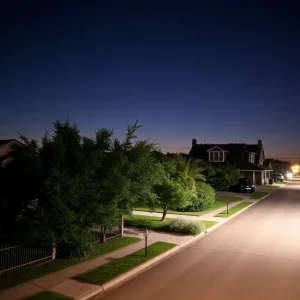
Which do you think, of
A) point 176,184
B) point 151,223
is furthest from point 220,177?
point 151,223

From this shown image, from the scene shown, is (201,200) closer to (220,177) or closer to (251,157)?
(220,177)

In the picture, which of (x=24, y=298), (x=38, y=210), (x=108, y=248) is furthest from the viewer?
(x=108, y=248)

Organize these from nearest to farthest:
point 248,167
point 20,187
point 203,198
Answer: point 20,187, point 203,198, point 248,167

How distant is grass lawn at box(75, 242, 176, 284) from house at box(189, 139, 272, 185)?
1547 inches

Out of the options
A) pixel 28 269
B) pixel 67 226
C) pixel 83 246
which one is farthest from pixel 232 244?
pixel 28 269

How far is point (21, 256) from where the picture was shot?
37.9ft

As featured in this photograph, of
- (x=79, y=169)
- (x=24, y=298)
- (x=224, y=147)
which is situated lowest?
(x=24, y=298)

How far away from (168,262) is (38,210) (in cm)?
480

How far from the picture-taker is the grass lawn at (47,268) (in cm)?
922

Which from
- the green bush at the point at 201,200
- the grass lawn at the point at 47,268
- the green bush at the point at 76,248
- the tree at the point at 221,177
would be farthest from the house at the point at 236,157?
the green bush at the point at 76,248

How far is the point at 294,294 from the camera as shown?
28.0ft

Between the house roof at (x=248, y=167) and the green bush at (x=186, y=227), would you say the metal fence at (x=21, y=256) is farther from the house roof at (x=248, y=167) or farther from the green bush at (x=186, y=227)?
the house roof at (x=248, y=167)

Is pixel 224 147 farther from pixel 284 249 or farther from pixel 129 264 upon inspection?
pixel 129 264

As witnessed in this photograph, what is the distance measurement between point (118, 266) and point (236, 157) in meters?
43.5
